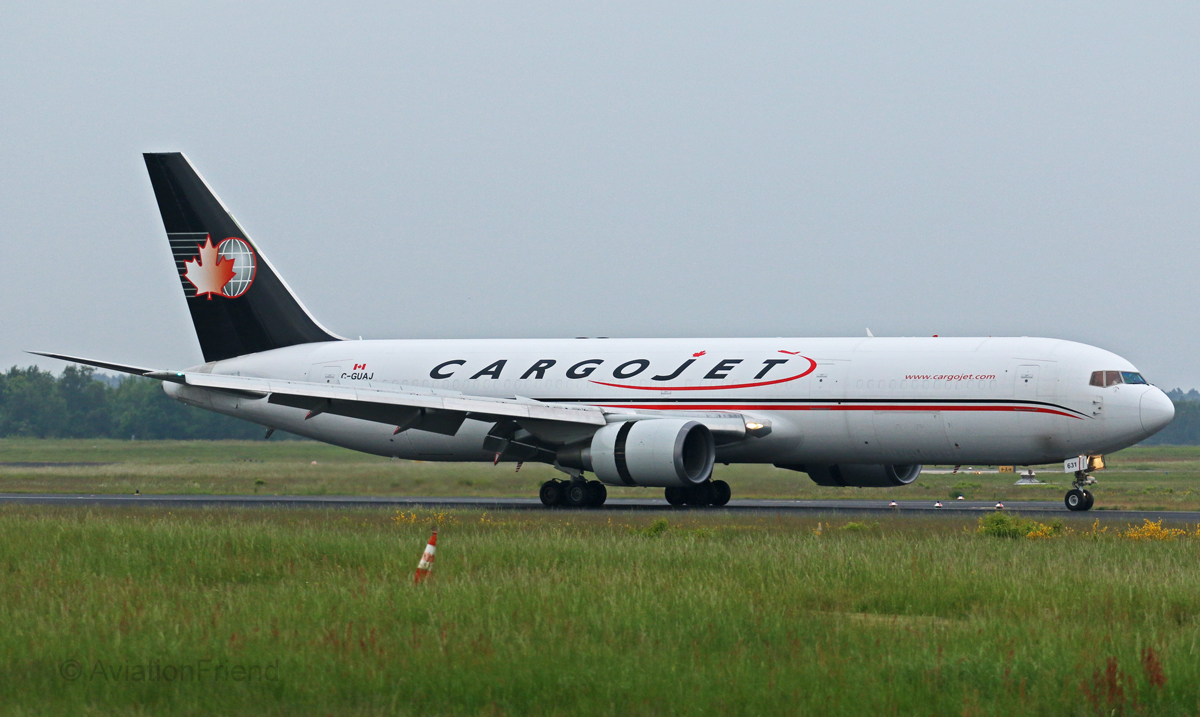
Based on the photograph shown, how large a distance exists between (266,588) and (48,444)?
7152 cm

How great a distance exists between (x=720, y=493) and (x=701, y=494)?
1.85ft

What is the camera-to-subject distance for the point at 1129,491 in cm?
4434

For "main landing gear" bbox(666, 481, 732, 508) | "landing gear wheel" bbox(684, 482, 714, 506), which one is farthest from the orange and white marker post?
"landing gear wheel" bbox(684, 482, 714, 506)

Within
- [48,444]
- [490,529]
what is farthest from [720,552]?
[48,444]

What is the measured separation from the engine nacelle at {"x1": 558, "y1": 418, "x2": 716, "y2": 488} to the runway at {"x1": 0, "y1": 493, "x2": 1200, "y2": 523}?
962 millimetres

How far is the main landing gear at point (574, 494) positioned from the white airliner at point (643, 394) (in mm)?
45

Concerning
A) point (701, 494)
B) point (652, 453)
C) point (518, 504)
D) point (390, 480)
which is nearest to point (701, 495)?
point (701, 494)

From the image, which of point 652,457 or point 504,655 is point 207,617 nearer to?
point 504,655

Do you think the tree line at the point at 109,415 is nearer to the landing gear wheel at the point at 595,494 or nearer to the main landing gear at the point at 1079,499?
the landing gear wheel at the point at 595,494

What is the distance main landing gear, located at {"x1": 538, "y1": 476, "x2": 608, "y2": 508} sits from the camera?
31109mm

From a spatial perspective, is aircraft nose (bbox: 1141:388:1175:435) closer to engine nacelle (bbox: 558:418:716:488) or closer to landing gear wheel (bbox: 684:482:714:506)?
engine nacelle (bbox: 558:418:716:488)

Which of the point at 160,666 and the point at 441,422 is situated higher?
the point at 441,422

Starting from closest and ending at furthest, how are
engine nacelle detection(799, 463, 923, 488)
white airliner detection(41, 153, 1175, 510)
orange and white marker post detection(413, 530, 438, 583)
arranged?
orange and white marker post detection(413, 530, 438, 583)
white airliner detection(41, 153, 1175, 510)
engine nacelle detection(799, 463, 923, 488)

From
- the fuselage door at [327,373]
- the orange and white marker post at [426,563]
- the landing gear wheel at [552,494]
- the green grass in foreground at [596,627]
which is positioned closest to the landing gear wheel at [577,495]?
the landing gear wheel at [552,494]
